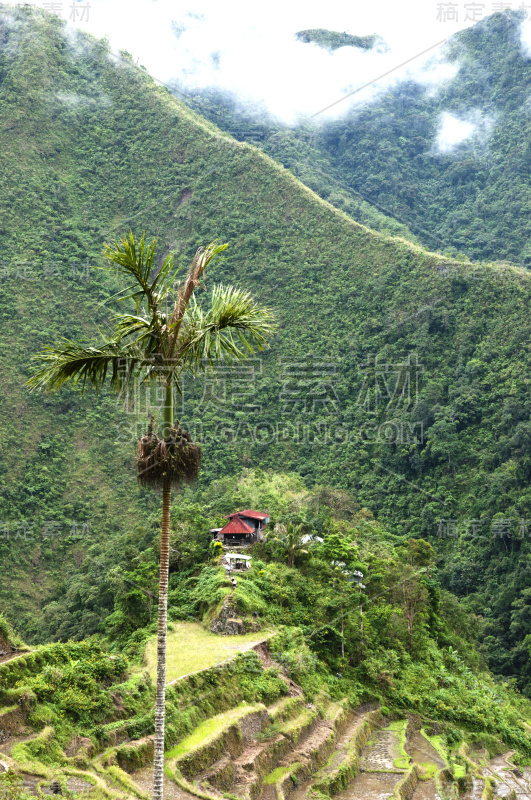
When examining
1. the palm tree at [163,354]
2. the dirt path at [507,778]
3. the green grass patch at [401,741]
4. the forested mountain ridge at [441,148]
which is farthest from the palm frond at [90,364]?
the forested mountain ridge at [441,148]

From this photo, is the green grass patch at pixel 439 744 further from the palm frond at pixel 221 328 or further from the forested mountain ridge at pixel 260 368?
the palm frond at pixel 221 328

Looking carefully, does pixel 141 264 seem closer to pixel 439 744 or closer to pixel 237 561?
pixel 237 561

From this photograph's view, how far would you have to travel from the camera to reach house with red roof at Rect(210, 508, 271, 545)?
27844 mm

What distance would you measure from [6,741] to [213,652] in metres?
7.57

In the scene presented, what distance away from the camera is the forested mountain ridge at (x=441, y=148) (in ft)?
261

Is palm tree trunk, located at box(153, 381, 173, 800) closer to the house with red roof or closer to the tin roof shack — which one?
the tin roof shack

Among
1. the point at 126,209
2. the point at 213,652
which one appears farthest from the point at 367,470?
the point at 126,209

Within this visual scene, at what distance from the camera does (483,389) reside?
43969 millimetres

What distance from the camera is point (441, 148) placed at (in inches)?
3730

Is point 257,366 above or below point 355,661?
above

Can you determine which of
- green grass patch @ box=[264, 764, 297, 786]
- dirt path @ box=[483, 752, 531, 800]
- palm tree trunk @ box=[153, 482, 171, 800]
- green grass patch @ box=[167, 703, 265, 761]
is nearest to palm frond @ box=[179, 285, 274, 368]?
palm tree trunk @ box=[153, 482, 171, 800]

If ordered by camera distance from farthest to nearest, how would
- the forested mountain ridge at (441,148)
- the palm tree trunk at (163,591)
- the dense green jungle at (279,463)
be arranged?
the forested mountain ridge at (441,148)
the dense green jungle at (279,463)
the palm tree trunk at (163,591)

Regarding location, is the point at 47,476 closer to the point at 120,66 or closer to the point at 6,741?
the point at 6,741

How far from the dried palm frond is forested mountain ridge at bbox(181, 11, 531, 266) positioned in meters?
66.1
